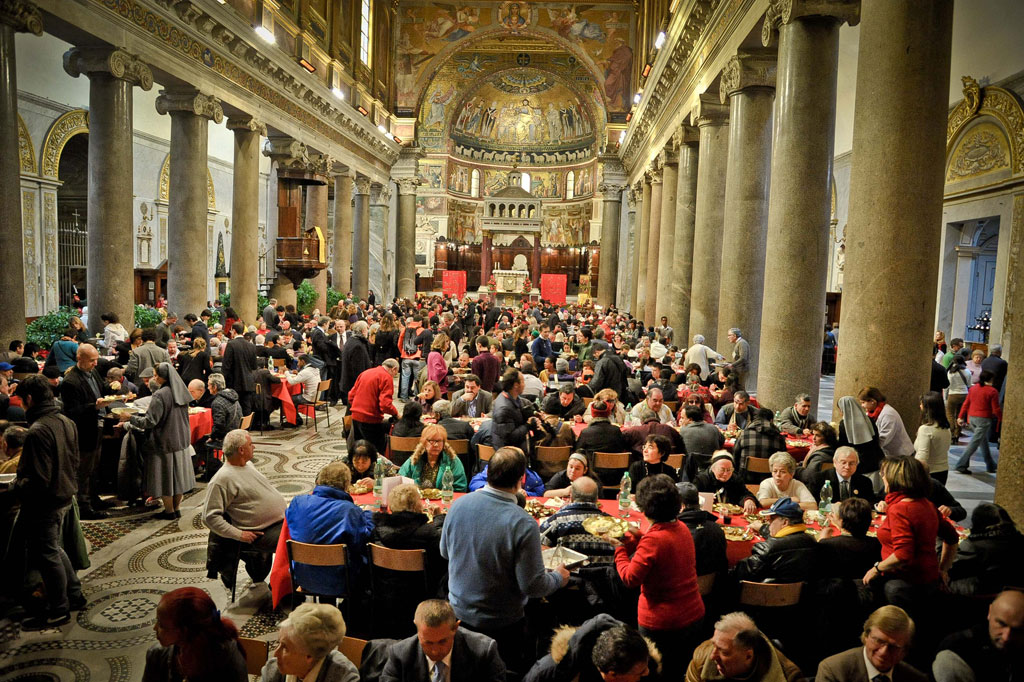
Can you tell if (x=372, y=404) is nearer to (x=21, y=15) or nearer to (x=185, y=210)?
(x=21, y=15)

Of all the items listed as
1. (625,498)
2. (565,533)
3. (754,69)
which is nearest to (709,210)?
(754,69)

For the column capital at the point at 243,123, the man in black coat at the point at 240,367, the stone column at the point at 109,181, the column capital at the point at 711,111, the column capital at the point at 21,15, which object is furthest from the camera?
the column capital at the point at 243,123

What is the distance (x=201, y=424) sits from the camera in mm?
7332

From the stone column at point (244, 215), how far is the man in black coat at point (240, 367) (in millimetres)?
6874

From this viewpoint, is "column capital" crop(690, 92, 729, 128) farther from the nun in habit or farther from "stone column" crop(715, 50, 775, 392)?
the nun in habit

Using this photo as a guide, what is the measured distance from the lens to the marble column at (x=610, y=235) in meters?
30.0

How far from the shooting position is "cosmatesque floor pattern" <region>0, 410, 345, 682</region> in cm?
394

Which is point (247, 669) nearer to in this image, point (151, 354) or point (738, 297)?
point (151, 354)

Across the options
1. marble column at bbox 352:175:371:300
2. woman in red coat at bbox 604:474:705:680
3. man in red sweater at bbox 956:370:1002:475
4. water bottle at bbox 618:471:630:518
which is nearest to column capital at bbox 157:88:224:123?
water bottle at bbox 618:471:630:518

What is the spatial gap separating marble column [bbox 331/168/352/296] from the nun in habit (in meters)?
17.1

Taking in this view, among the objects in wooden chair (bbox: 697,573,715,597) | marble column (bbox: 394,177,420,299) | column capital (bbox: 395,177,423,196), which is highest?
column capital (bbox: 395,177,423,196)

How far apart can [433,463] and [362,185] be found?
22.4 metres

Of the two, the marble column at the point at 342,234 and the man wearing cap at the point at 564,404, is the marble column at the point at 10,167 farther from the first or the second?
the marble column at the point at 342,234

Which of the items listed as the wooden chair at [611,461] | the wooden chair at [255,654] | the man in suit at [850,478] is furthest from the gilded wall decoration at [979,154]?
the wooden chair at [255,654]
